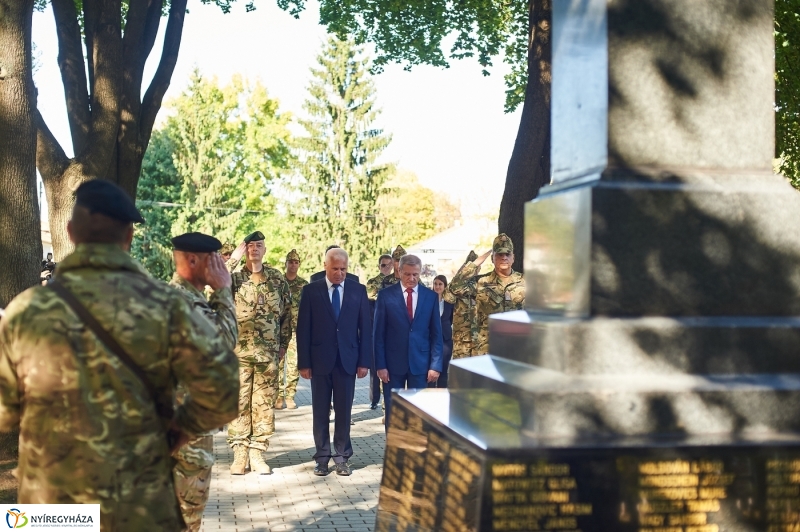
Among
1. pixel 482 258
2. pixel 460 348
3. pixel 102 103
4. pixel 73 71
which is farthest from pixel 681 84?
pixel 460 348

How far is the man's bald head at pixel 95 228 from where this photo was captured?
357 centimetres

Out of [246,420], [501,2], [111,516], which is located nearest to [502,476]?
[111,516]

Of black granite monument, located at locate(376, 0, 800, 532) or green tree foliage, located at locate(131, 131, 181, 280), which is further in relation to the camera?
green tree foliage, located at locate(131, 131, 181, 280)

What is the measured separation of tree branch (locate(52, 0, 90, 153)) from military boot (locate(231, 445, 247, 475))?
4.00m

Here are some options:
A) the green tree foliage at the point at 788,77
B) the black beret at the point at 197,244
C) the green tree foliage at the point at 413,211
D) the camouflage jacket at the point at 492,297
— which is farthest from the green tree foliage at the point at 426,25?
the green tree foliage at the point at 413,211

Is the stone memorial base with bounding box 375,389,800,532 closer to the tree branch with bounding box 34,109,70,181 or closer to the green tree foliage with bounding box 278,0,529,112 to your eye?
the tree branch with bounding box 34,109,70,181

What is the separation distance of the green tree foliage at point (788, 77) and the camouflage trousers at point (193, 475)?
14536 millimetres

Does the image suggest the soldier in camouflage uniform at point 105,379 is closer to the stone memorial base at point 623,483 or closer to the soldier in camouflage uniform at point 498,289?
the stone memorial base at point 623,483

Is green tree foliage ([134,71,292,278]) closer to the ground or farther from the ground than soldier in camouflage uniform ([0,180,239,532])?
farther from the ground

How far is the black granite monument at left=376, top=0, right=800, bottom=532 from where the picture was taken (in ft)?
11.5

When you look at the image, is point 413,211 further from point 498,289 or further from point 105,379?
→ point 105,379

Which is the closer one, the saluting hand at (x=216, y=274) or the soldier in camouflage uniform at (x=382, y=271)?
the saluting hand at (x=216, y=274)

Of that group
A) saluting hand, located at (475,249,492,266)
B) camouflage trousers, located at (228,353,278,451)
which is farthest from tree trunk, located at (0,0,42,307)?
saluting hand, located at (475,249,492,266)

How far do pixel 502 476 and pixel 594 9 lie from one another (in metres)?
2.01
